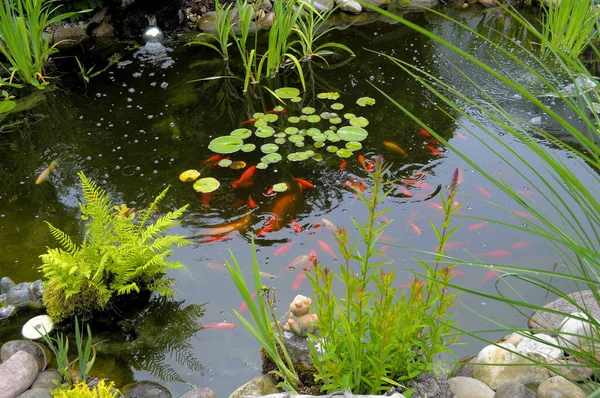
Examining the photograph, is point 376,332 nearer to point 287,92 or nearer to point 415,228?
point 415,228

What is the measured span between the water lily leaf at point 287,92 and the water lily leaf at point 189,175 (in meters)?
1.28

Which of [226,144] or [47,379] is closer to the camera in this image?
[47,379]

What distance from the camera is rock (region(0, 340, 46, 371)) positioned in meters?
2.57

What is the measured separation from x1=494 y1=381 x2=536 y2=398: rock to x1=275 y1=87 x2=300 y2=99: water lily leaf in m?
Answer: 3.18

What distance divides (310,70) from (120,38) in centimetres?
211

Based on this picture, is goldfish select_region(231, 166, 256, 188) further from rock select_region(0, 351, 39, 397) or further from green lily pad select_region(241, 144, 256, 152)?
rock select_region(0, 351, 39, 397)

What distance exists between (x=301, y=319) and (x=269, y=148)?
6.39 feet

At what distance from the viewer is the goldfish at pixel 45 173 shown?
3.81 m

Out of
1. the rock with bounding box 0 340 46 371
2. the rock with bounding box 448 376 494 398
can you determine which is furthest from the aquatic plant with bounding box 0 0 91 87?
the rock with bounding box 448 376 494 398

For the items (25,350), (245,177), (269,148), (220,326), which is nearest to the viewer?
(25,350)

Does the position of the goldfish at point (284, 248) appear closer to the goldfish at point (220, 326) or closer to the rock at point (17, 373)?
the goldfish at point (220, 326)

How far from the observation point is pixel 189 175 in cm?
382

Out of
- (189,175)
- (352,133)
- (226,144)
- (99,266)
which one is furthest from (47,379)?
(352,133)

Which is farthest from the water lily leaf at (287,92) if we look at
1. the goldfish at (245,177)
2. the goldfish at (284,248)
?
the goldfish at (284,248)
